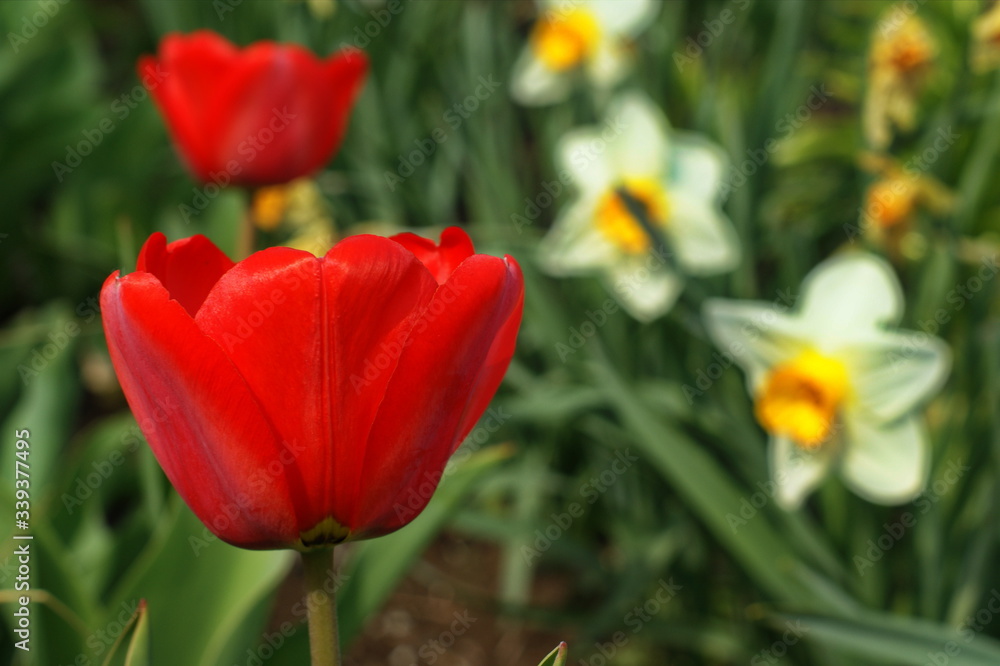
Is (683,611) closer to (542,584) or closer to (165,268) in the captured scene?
(542,584)

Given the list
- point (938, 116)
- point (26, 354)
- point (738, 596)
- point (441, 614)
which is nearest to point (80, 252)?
point (26, 354)

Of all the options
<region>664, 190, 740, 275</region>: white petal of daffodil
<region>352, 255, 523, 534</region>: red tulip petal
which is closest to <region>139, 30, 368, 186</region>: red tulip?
<region>664, 190, 740, 275</region>: white petal of daffodil

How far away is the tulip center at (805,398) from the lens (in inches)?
44.4

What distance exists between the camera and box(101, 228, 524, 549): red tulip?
0.45 m

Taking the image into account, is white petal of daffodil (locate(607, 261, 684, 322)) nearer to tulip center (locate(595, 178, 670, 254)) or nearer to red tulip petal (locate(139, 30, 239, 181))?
tulip center (locate(595, 178, 670, 254))

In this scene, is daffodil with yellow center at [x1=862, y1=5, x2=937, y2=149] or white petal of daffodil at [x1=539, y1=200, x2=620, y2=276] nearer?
daffodil with yellow center at [x1=862, y1=5, x2=937, y2=149]

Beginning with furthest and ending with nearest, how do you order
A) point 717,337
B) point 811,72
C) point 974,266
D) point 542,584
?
point 811,72 < point 542,584 < point 974,266 < point 717,337

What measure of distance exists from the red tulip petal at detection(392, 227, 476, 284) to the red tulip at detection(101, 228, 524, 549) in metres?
0.05

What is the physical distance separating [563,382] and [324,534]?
125 cm

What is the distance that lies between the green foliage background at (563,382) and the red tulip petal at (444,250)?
11.2 inches

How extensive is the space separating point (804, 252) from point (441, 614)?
1.02 metres

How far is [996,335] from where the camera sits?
3.43 feet

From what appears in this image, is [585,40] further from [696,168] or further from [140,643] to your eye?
[140,643]

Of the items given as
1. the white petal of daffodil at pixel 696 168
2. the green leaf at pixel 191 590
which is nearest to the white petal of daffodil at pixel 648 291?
the white petal of daffodil at pixel 696 168
